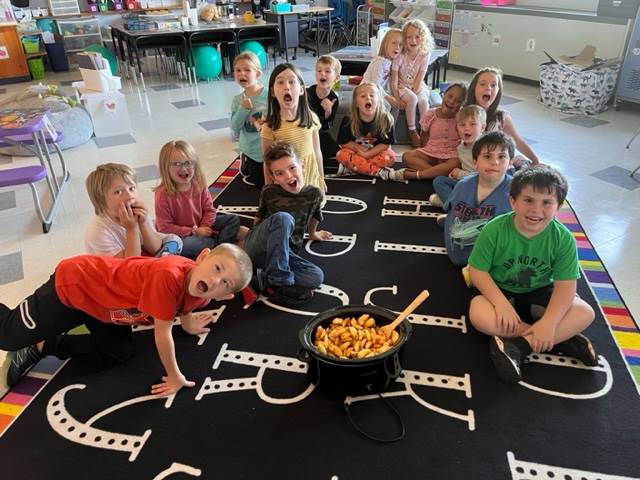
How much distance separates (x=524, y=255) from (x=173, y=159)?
4.67 feet

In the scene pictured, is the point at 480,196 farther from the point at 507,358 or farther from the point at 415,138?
the point at 415,138

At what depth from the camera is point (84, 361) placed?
1701 mm

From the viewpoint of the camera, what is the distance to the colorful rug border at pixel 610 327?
61.3 inches

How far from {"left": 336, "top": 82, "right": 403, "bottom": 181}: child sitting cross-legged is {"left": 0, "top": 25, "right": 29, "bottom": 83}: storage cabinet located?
487 centimetres

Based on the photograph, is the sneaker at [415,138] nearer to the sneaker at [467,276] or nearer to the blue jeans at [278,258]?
the sneaker at [467,276]

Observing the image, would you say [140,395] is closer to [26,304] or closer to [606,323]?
[26,304]

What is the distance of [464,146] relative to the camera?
2744mm

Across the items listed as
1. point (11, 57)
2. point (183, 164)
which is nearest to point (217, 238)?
point (183, 164)

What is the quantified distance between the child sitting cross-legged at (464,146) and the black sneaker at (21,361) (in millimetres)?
1956

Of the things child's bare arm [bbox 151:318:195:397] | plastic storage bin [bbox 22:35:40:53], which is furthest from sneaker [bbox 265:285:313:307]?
plastic storage bin [bbox 22:35:40:53]

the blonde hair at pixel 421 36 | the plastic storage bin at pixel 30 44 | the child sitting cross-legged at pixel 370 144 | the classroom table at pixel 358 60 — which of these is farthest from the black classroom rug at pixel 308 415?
the plastic storage bin at pixel 30 44

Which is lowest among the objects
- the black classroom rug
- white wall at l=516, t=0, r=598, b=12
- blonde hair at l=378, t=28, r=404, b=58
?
the black classroom rug

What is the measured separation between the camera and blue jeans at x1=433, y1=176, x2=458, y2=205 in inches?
103

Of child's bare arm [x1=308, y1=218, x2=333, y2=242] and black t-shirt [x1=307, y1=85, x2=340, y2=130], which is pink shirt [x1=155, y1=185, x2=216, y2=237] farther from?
black t-shirt [x1=307, y1=85, x2=340, y2=130]
